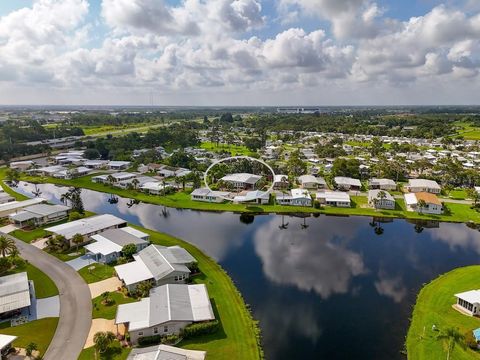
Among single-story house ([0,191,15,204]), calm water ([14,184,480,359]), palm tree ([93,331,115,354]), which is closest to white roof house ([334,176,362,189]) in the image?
calm water ([14,184,480,359])

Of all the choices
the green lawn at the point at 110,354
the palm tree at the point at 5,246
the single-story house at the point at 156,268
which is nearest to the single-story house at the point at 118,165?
the palm tree at the point at 5,246

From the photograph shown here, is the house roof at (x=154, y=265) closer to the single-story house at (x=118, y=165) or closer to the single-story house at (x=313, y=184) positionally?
the single-story house at (x=313, y=184)

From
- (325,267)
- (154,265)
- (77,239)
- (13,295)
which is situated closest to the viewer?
(13,295)

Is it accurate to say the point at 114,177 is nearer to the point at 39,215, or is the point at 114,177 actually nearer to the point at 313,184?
the point at 39,215

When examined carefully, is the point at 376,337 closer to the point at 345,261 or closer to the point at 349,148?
the point at 345,261

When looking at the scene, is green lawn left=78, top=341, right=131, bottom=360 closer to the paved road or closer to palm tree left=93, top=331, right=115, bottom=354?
palm tree left=93, top=331, right=115, bottom=354

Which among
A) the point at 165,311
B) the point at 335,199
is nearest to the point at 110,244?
the point at 165,311
